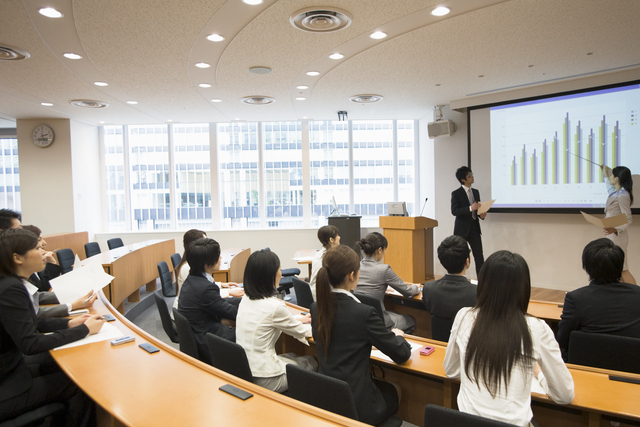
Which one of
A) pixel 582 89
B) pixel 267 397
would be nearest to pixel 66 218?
pixel 267 397

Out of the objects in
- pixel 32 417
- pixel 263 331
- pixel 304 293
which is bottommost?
pixel 32 417

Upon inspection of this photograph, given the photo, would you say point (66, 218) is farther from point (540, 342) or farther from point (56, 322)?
point (540, 342)

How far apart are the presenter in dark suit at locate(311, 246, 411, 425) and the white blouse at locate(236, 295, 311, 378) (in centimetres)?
32

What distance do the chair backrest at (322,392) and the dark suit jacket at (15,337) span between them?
1.34 m

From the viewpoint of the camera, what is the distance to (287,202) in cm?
908

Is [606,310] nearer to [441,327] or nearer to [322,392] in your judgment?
[441,327]

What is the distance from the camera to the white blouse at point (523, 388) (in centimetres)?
146

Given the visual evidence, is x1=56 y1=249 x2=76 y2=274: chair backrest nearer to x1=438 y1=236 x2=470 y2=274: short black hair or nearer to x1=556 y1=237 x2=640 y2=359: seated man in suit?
x1=438 y1=236 x2=470 y2=274: short black hair

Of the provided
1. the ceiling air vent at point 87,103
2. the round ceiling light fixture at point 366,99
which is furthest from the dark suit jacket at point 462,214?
the ceiling air vent at point 87,103

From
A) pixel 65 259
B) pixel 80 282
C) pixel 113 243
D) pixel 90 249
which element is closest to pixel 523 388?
pixel 80 282

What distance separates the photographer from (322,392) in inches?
64.5

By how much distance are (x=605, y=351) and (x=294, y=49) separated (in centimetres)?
382

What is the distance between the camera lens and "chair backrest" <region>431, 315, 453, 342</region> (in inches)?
99.7

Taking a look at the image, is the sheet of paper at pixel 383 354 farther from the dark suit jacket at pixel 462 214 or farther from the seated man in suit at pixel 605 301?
the dark suit jacket at pixel 462 214
